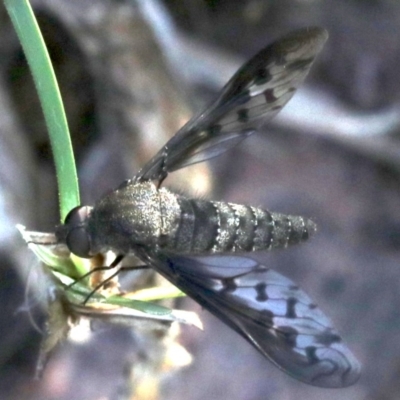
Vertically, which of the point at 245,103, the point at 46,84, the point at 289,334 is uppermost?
the point at 46,84

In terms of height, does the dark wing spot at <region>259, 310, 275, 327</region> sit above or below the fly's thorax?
below

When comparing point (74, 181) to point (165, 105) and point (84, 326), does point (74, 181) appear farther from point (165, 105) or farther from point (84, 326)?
point (165, 105)

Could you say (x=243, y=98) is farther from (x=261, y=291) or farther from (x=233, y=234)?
(x=261, y=291)

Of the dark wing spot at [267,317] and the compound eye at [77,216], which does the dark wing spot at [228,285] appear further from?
the compound eye at [77,216]

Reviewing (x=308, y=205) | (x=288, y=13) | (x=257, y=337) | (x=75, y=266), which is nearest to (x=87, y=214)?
(x=75, y=266)

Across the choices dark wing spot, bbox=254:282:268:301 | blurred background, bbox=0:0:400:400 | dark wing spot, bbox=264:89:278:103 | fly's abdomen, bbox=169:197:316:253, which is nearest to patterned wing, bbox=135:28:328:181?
dark wing spot, bbox=264:89:278:103

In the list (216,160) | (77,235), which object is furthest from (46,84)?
(216,160)

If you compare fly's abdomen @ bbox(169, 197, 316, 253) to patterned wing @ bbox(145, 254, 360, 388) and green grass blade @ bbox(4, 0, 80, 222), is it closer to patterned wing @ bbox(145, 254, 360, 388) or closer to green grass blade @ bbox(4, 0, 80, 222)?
patterned wing @ bbox(145, 254, 360, 388)
